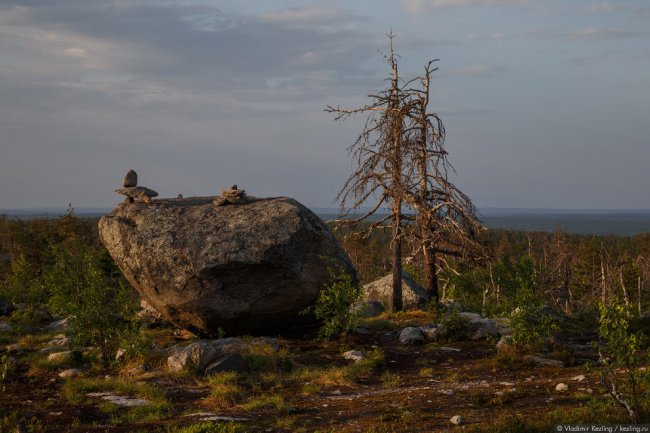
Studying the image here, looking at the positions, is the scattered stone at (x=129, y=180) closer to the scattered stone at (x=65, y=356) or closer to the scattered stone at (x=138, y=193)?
the scattered stone at (x=138, y=193)

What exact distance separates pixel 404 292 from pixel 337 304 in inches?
386

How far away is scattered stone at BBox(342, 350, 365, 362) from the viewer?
1591 centimetres

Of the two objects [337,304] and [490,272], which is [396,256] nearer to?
[490,272]

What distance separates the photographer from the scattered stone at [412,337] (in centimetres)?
1836

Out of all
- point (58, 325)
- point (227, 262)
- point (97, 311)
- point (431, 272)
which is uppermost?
point (227, 262)

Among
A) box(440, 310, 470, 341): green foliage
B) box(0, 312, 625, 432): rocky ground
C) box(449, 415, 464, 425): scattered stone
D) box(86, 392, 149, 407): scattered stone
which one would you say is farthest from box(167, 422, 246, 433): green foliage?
box(440, 310, 470, 341): green foliage

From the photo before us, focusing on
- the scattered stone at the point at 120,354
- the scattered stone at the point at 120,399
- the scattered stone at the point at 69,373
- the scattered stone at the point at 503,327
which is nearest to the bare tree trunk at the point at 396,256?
the scattered stone at the point at 503,327

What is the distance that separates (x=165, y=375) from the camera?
14.8 meters

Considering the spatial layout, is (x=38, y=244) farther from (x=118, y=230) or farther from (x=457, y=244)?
(x=457, y=244)

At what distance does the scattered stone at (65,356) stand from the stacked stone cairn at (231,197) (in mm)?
6302

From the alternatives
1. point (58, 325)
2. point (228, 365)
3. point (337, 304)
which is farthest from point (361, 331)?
point (58, 325)

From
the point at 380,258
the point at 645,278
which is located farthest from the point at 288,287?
the point at 380,258

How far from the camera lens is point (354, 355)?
639 inches

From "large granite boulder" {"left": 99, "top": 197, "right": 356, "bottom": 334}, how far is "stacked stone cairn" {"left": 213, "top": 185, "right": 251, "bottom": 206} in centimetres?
57
